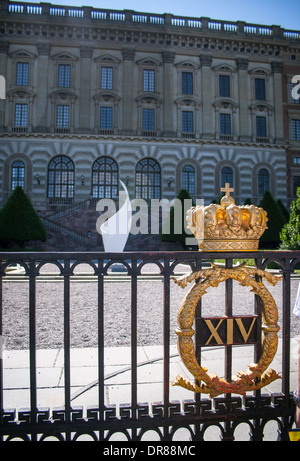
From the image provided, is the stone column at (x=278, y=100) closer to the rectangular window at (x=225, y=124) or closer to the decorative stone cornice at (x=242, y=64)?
the decorative stone cornice at (x=242, y=64)

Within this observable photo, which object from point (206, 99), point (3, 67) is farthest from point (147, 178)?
point (3, 67)

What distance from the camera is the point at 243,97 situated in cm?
3722

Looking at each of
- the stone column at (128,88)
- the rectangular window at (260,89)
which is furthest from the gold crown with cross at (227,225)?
the rectangular window at (260,89)

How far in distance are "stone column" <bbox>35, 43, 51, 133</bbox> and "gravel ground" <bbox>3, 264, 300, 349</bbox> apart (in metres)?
24.3

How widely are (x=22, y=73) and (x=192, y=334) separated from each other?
39131 mm

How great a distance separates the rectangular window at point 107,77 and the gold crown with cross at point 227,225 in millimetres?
36695

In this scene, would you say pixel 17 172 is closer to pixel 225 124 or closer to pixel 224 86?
pixel 225 124

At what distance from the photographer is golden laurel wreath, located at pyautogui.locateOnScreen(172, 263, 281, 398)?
8.40 ft

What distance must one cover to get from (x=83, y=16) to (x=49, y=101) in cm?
1020

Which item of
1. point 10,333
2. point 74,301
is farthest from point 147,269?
point 10,333

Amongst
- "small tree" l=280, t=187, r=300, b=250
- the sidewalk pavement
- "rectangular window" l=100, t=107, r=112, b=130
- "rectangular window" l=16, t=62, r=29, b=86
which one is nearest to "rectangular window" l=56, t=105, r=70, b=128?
"rectangular window" l=100, t=107, r=112, b=130

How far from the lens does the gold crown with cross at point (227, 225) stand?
254 cm

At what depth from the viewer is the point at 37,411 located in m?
2.49
